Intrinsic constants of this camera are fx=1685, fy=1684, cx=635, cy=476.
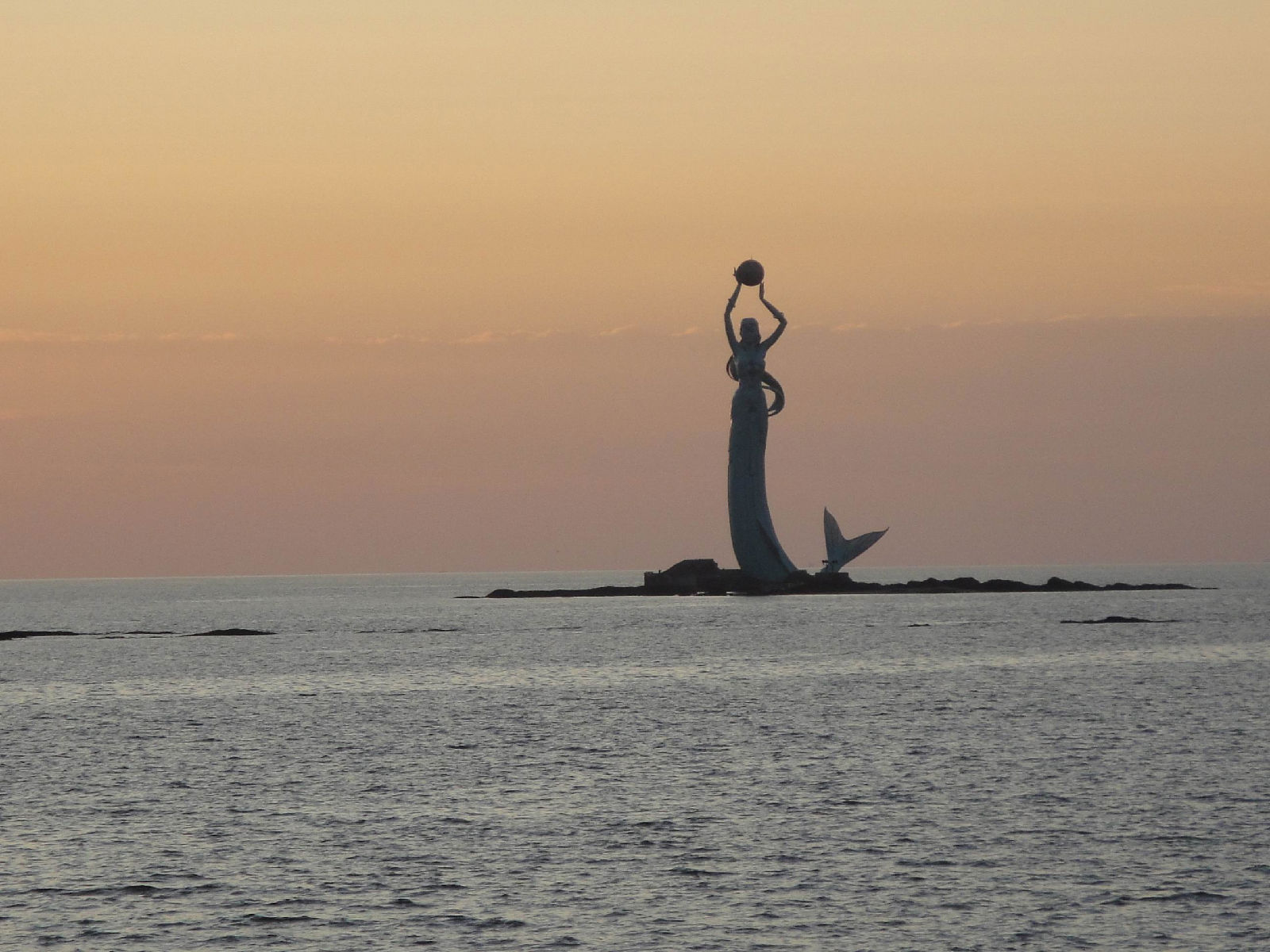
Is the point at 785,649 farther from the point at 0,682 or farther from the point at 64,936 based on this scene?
the point at 64,936

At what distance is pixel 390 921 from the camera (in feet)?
90.8

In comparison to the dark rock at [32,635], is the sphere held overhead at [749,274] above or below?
above

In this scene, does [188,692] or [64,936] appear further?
[188,692]

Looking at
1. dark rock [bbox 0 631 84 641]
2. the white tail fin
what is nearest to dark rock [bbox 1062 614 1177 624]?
the white tail fin

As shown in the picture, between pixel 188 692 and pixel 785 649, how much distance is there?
3715 cm

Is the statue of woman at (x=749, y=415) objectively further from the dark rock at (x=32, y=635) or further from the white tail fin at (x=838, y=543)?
the dark rock at (x=32, y=635)

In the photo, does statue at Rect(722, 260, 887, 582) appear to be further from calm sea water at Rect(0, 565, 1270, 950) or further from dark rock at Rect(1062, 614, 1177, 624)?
calm sea water at Rect(0, 565, 1270, 950)

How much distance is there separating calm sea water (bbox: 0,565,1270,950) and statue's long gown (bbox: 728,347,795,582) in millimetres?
45132

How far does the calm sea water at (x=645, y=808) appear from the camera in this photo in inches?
1083

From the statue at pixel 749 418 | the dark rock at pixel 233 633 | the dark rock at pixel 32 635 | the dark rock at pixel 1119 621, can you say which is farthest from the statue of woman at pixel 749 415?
the dark rock at pixel 32 635

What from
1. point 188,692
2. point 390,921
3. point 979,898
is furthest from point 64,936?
point 188,692

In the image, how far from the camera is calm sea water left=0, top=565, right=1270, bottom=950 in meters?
27.5

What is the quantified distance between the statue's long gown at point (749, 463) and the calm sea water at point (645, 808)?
148 ft

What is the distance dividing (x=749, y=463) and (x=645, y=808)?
308ft
